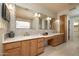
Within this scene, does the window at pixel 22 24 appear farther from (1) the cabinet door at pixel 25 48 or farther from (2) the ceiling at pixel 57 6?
(2) the ceiling at pixel 57 6

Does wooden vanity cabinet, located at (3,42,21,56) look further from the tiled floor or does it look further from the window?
the tiled floor

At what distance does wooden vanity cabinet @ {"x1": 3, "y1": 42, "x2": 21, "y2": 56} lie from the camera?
5.10ft

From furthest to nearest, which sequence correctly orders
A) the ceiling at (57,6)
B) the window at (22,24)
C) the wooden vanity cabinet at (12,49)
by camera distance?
the window at (22,24) → the ceiling at (57,6) → the wooden vanity cabinet at (12,49)

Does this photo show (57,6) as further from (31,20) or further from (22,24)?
(22,24)

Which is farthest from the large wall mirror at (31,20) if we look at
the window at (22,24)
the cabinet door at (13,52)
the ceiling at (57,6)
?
the cabinet door at (13,52)

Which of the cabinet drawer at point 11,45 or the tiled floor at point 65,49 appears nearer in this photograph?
the cabinet drawer at point 11,45

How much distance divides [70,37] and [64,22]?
0.34m

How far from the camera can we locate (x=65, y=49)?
176cm

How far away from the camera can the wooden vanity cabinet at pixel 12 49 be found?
5.10 ft

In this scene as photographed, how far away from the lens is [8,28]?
1990 millimetres

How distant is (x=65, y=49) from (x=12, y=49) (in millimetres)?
1013

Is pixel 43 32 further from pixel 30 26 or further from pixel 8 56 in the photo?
pixel 8 56

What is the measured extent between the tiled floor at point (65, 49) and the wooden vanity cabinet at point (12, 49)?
1.57 feet

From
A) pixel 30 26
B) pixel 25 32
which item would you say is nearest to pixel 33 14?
pixel 30 26
